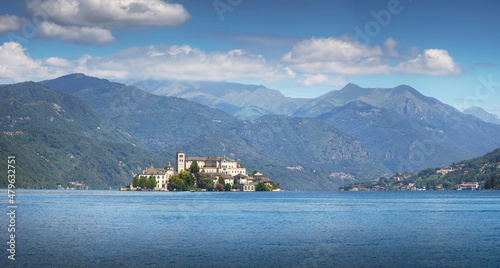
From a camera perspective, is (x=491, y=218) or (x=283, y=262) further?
(x=491, y=218)

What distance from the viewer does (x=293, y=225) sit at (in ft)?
313

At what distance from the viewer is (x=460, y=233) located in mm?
84875

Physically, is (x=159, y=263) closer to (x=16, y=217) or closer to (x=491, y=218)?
(x=16, y=217)

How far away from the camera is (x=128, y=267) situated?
56.6 m

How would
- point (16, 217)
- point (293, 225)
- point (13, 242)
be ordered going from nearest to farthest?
point (13, 242), point (293, 225), point (16, 217)

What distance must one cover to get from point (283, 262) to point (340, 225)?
37478 millimetres

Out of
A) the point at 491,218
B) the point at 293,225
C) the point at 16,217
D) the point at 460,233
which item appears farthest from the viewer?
the point at 491,218

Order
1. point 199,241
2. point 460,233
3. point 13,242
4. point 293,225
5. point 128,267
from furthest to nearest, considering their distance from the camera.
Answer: point 293,225
point 460,233
point 199,241
point 13,242
point 128,267

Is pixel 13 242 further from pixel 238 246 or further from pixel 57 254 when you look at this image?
pixel 238 246

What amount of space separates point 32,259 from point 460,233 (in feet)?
188

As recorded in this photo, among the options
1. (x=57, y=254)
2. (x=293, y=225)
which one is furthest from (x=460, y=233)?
(x=57, y=254)

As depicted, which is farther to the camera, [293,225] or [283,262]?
[293,225]

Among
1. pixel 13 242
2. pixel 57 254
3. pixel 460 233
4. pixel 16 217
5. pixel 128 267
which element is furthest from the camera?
pixel 16 217

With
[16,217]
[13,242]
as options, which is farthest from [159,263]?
[16,217]
